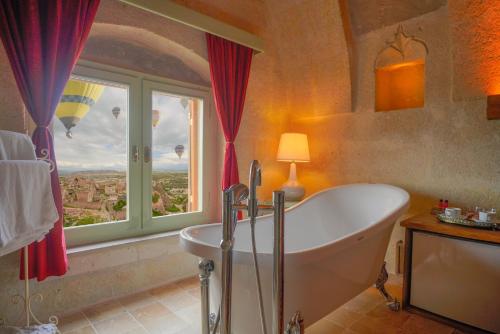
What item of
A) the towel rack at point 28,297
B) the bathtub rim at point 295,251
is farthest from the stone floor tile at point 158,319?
the bathtub rim at point 295,251

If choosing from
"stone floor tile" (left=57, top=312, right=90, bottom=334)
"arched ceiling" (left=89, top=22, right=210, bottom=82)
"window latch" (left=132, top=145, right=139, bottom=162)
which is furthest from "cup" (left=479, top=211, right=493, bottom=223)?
"stone floor tile" (left=57, top=312, right=90, bottom=334)

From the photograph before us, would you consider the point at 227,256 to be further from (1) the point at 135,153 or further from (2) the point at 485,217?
(2) the point at 485,217

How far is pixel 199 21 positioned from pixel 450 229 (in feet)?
7.30

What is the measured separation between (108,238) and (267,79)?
2091 mm

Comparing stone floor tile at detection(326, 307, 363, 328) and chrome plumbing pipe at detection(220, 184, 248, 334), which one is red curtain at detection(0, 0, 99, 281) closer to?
chrome plumbing pipe at detection(220, 184, 248, 334)

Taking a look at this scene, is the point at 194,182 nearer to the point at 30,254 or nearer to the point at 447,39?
the point at 30,254

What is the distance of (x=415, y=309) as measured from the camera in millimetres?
1759

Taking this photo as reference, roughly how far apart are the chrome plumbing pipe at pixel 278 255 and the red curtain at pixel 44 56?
1.33 metres

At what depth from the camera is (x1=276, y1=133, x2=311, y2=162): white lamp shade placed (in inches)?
108

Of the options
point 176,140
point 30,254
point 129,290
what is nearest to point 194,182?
point 176,140

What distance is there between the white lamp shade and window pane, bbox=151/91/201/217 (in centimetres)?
90

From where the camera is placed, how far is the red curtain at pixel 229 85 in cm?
232

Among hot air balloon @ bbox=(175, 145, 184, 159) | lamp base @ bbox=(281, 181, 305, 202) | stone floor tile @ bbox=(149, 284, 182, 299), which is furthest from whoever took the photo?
lamp base @ bbox=(281, 181, 305, 202)

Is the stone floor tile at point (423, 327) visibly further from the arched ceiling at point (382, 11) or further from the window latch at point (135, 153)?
the arched ceiling at point (382, 11)
